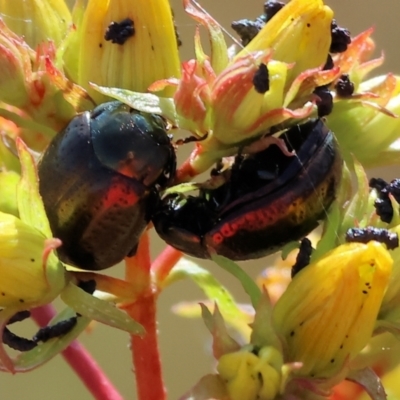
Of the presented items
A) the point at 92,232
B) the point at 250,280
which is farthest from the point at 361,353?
the point at 92,232

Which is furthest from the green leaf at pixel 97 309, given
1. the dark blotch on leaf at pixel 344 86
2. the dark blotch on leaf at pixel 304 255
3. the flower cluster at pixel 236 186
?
the dark blotch on leaf at pixel 344 86

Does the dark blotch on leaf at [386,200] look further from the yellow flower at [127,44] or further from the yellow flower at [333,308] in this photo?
the yellow flower at [127,44]

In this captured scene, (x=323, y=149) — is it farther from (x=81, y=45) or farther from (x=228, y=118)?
(x=81, y=45)

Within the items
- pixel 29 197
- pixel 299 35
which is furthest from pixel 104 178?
pixel 299 35

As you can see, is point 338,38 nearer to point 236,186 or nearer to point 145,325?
point 236,186

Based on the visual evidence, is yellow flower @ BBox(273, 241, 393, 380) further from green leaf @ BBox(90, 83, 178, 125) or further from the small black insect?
green leaf @ BBox(90, 83, 178, 125)

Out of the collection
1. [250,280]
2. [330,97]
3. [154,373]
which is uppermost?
[330,97]
